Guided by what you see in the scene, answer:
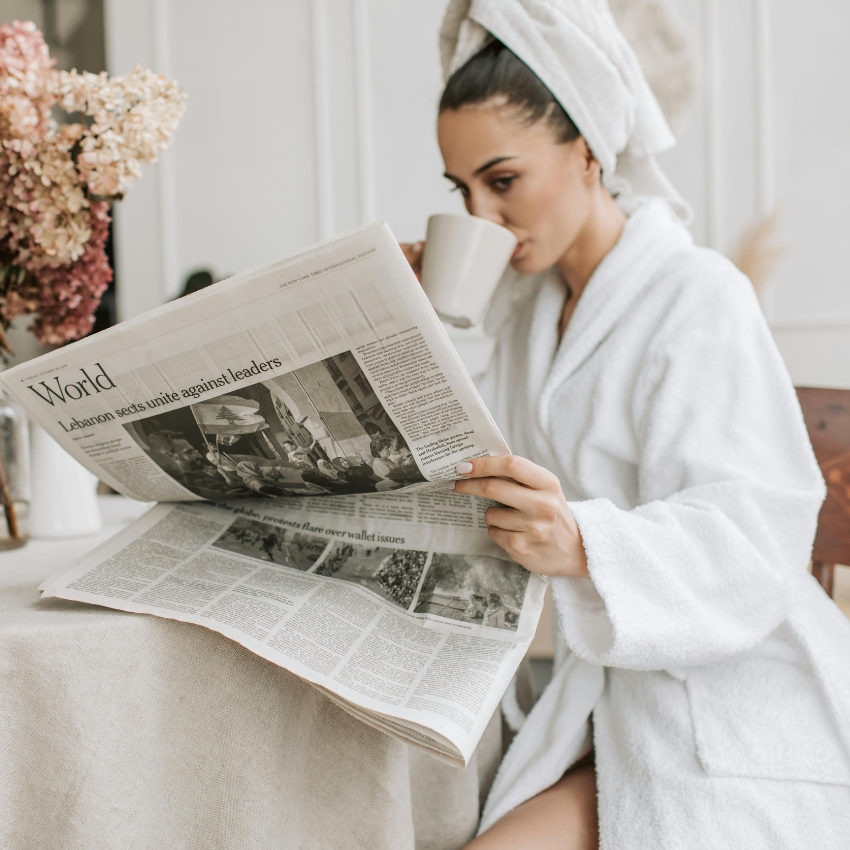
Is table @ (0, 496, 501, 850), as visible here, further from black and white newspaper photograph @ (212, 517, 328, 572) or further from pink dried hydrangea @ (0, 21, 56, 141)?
pink dried hydrangea @ (0, 21, 56, 141)

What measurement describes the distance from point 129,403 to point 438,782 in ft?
1.34

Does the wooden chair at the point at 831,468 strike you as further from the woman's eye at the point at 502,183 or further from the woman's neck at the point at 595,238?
the woman's eye at the point at 502,183

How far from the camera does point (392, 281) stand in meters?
0.39

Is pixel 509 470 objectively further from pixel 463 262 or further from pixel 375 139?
pixel 375 139

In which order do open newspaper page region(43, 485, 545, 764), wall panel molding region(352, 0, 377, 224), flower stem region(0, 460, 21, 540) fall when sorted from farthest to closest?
wall panel molding region(352, 0, 377, 224), flower stem region(0, 460, 21, 540), open newspaper page region(43, 485, 545, 764)

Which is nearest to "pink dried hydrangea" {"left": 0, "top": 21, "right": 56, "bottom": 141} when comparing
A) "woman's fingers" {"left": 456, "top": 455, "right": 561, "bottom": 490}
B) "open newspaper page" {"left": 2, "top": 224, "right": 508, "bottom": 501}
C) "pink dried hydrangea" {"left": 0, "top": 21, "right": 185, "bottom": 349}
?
"pink dried hydrangea" {"left": 0, "top": 21, "right": 185, "bottom": 349}

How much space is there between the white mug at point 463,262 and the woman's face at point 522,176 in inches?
1.2

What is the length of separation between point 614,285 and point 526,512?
0.41 m

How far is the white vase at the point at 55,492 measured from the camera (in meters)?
0.77

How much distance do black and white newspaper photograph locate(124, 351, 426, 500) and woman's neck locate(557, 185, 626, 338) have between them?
504 millimetres

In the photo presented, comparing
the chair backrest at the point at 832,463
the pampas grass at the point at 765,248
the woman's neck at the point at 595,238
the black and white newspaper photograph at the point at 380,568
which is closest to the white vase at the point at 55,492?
the black and white newspaper photograph at the point at 380,568

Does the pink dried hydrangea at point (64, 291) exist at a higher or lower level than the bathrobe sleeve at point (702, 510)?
higher

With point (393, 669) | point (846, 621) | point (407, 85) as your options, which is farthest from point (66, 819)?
point (407, 85)

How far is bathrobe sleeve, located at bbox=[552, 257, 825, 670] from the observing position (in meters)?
0.52
